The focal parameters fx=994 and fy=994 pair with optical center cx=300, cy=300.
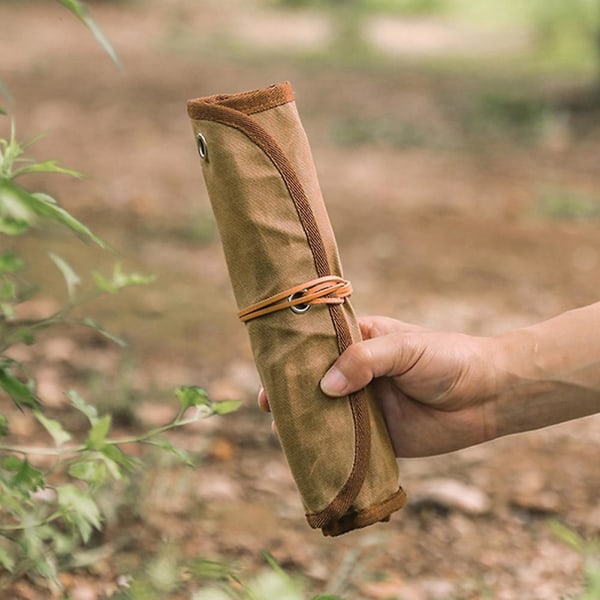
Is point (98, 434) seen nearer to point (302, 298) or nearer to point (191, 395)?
point (191, 395)

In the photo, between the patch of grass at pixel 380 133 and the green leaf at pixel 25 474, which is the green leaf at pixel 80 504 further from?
the patch of grass at pixel 380 133

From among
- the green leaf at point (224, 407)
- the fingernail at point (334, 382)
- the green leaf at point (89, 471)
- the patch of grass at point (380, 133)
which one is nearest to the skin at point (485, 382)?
the fingernail at point (334, 382)

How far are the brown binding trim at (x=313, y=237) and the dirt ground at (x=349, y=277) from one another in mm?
316

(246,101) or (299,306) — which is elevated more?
(246,101)

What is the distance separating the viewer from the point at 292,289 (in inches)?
53.9

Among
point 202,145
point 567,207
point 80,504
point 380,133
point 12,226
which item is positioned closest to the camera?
point 12,226

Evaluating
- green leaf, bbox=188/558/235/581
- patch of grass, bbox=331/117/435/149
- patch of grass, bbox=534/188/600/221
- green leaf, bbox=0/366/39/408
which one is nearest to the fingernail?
green leaf, bbox=188/558/235/581

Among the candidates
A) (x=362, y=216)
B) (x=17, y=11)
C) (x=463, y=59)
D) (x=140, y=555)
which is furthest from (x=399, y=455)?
(x=17, y=11)

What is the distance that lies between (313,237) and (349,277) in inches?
90.9

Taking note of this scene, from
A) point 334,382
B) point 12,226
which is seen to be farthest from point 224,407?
point 12,226

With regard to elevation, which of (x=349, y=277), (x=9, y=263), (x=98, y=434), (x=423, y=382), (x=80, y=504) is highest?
(x=9, y=263)

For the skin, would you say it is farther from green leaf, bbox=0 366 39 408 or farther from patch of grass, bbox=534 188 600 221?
patch of grass, bbox=534 188 600 221

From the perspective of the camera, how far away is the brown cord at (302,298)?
1.37 meters

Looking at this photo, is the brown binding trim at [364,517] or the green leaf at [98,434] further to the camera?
the brown binding trim at [364,517]
